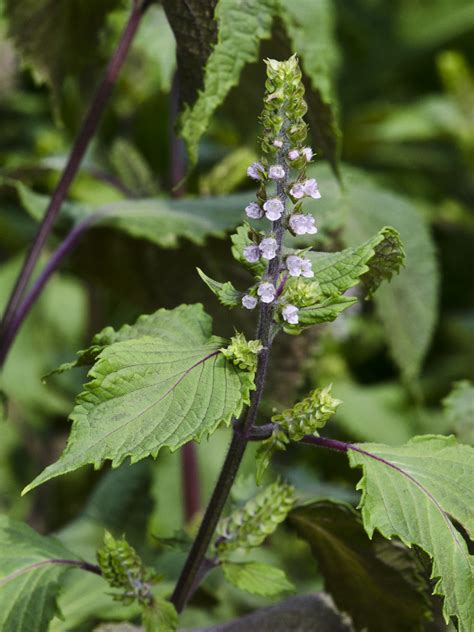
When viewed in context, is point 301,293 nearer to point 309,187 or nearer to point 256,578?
point 309,187

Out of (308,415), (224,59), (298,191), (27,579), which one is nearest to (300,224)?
(298,191)

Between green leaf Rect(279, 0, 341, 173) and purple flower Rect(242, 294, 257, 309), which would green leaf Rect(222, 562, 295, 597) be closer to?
purple flower Rect(242, 294, 257, 309)

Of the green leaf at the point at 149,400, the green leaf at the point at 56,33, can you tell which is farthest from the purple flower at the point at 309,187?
the green leaf at the point at 56,33

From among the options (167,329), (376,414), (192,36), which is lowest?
(376,414)

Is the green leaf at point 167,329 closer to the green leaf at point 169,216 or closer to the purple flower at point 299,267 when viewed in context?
the purple flower at point 299,267

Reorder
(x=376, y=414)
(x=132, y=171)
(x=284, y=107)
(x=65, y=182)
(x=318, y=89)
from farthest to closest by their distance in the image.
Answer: (x=376, y=414) < (x=132, y=171) < (x=65, y=182) < (x=318, y=89) < (x=284, y=107)

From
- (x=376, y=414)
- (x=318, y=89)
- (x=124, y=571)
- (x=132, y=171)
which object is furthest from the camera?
(x=376, y=414)
